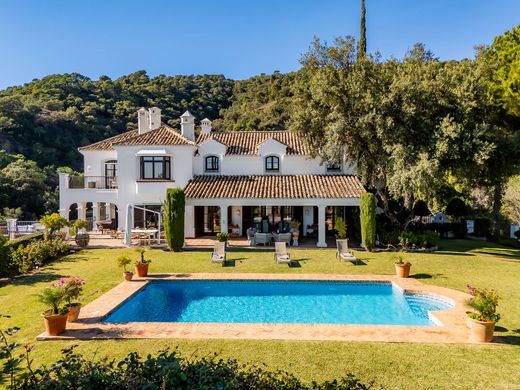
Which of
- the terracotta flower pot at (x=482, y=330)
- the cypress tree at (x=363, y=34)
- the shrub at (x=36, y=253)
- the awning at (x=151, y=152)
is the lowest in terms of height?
the terracotta flower pot at (x=482, y=330)

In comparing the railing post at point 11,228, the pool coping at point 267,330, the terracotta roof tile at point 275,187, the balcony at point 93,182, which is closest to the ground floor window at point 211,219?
the terracotta roof tile at point 275,187

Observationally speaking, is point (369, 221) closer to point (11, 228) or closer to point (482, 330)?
point (482, 330)

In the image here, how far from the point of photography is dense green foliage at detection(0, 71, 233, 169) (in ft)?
190

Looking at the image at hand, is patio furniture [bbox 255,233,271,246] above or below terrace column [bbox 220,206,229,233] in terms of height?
below

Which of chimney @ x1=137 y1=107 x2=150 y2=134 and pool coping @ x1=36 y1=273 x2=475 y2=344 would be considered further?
chimney @ x1=137 y1=107 x2=150 y2=134

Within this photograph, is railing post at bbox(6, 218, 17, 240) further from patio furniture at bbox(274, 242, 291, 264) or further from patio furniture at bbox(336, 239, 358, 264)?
patio furniture at bbox(336, 239, 358, 264)

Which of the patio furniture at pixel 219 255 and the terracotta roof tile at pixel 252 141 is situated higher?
the terracotta roof tile at pixel 252 141

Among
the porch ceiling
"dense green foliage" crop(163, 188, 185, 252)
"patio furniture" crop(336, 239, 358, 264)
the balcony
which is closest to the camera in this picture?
"patio furniture" crop(336, 239, 358, 264)

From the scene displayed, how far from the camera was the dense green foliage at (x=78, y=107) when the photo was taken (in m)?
57.8

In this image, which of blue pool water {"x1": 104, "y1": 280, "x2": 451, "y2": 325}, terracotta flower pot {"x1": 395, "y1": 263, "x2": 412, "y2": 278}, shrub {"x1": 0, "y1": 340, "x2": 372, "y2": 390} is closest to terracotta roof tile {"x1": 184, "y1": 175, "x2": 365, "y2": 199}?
terracotta flower pot {"x1": 395, "y1": 263, "x2": 412, "y2": 278}

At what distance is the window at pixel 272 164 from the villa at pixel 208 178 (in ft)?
0.28

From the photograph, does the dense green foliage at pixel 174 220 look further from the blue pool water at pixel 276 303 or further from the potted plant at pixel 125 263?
the blue pool water at pixel 276 303

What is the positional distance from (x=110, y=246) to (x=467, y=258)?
24.2 metres

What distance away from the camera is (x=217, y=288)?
685 inches
